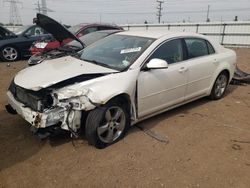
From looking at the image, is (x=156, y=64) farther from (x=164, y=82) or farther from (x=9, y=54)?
(x=9, y=54)

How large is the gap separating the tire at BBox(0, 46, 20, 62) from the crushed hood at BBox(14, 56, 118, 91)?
7496 mm

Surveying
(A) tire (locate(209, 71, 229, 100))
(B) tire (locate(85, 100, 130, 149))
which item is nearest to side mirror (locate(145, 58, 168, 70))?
(B) tire (locate(85, 100, 130, 149))

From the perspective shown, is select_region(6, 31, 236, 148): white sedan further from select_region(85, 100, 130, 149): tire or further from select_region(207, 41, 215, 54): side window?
select_region(207, 41, 215, 54): side window

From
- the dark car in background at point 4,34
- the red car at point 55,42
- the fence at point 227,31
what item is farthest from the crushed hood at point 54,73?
the fence at point 227,31

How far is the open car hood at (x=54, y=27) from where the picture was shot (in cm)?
564

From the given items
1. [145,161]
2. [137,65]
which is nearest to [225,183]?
[145,161]

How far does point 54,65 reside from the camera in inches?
Result: 167

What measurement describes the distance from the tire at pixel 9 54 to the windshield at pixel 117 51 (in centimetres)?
736

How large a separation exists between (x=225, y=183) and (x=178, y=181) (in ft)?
1.79

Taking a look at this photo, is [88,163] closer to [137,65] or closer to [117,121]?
[117,121]

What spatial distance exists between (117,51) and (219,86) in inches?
111

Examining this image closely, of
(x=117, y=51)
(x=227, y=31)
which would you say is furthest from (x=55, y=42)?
(x=227, y=31)

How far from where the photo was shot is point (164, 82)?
14.1 ft

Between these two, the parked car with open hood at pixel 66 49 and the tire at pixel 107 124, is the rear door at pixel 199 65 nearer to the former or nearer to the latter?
the tire at pixel 107 124
